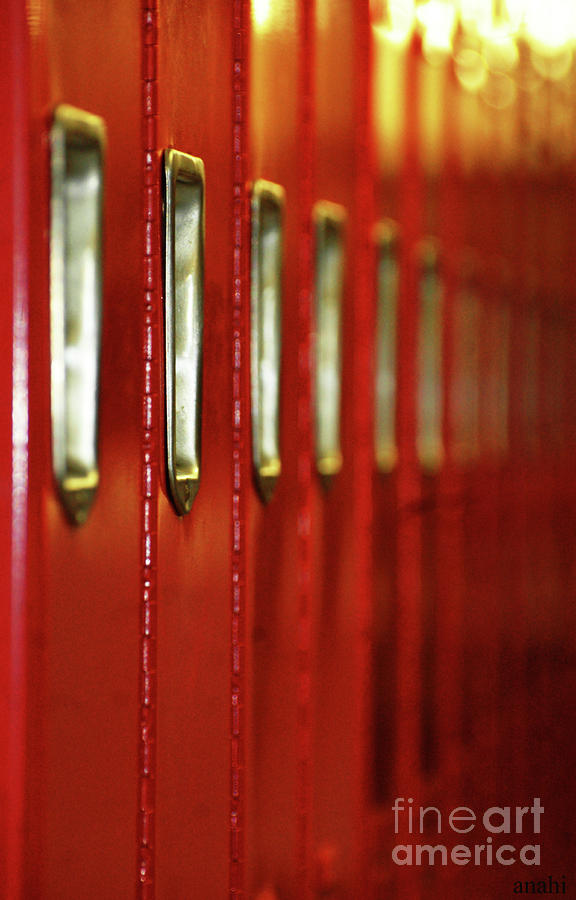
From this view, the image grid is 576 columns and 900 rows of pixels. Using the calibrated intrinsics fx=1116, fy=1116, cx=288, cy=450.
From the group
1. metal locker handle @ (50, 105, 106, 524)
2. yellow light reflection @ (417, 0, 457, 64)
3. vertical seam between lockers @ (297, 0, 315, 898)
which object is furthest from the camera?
yellow light reflection @ (417, 0, 457, 64)

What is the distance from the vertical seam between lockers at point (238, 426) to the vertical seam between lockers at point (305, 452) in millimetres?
160

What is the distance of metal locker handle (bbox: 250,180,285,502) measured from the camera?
132 cm

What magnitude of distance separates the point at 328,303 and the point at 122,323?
1.77 feet

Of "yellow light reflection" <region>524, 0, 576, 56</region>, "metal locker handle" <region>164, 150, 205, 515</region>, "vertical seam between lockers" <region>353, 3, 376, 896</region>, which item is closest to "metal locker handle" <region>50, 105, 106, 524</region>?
"metal locker handle" <region>164, 150, 205, 515</region>

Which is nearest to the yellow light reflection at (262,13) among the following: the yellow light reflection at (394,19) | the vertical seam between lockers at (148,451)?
the vertical seam between lockers at (148,451)

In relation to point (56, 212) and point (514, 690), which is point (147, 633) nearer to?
point (56, 212)

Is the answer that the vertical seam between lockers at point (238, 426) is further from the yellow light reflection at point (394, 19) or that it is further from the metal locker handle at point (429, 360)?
the metal locker handle at point (429, 360)

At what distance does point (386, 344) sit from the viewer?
1720mm

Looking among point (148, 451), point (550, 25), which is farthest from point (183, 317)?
point (550, 25)

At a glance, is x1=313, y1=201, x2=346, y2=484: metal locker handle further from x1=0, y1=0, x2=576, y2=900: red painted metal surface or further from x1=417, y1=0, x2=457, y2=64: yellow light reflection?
x1=417, y1=0, x2=457, y2=64: yellow light reflection

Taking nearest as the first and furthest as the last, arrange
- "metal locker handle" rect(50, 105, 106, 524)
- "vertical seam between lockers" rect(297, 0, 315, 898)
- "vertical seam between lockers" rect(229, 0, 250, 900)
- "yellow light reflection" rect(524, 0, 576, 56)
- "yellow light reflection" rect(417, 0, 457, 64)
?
"metal locker handle" rect(50, 105, 106, 524)
"vertical seam between lockers" rect(229, 0, 250, 900)
"vertical seam between lockers" rect(297, 0, 315, 898)
"yellow light reflection" rect(417, 0, 457, 64)
"yellow light reflection" rect(524, 0, 576, 56)

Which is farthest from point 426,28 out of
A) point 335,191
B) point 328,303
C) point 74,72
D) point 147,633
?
point 147,633

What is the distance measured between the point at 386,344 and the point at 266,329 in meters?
0.42

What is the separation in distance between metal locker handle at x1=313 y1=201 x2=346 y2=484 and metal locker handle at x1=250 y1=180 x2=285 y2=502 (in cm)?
15
